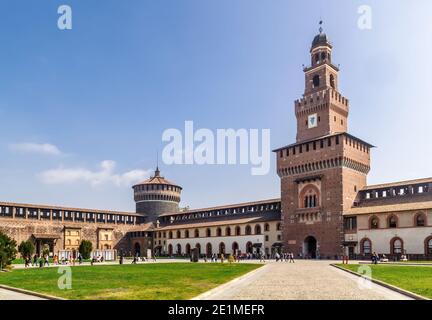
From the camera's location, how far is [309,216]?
57844 millimetres

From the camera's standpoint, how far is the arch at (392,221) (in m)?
50.2

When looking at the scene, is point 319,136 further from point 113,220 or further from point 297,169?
point 113,220

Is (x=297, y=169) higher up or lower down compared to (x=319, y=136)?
lower down

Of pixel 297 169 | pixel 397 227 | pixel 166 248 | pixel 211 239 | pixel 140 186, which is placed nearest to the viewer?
pixel 397 227

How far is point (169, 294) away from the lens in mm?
15742

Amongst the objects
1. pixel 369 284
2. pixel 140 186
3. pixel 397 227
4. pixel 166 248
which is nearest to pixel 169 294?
A: pixel 369 284

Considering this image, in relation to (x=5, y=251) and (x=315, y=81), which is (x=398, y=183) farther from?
(x=5, y=251)

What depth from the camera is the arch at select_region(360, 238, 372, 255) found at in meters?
51.9

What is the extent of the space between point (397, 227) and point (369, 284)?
3340cm

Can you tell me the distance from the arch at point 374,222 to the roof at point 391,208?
2.75ft

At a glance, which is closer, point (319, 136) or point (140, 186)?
point (319, 136)

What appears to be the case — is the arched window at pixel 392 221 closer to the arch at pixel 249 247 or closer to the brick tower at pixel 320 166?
the brick tower at pixel 320 166

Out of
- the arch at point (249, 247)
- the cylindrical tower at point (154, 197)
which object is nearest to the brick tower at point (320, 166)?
the arch at point (249, 247)

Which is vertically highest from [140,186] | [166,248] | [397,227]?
[140,186]
